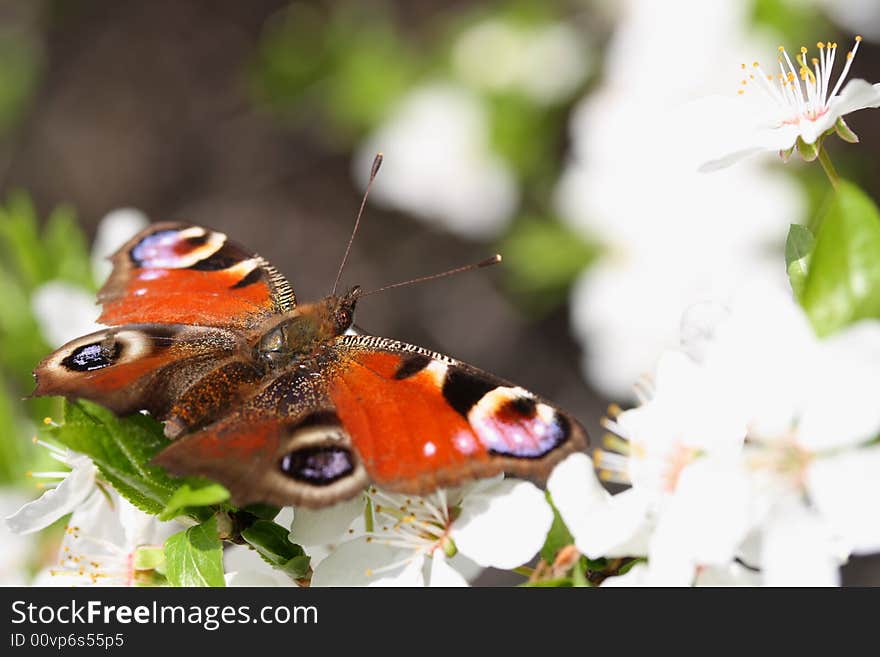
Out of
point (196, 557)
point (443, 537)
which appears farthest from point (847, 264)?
point (196, 557)

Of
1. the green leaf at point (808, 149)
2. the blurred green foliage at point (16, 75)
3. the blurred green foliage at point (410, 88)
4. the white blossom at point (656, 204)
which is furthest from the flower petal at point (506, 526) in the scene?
the blurred green foliage at point (16, 75)

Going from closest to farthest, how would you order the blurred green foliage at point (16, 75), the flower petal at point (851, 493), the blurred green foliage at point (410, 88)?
the flower petal at point (851, 493) → the blurred green foliage at point (410, 88) → the blurred green foliage at point (16, 75)

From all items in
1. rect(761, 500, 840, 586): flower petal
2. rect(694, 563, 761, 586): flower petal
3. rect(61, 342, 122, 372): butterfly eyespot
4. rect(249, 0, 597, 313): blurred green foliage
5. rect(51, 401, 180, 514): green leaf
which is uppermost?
rect(249, 0, 597, 313): blurred green foliage

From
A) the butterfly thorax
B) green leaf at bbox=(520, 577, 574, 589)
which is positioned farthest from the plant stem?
the butterfly thorax

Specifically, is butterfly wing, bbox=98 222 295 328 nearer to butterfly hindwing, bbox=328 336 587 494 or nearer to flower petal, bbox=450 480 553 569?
butterfly hindwing, bbox=328 336 587 494

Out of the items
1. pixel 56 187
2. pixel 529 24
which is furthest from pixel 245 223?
pixel 529 24

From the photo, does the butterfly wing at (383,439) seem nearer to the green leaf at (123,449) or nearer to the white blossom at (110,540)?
the green leaf at (123,449)

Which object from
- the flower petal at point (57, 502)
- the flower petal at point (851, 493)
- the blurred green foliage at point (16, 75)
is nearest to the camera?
the flower petal at point (851, 493)
